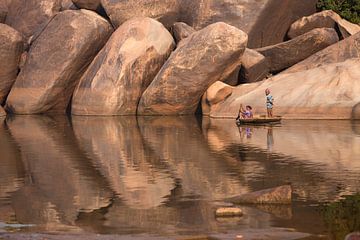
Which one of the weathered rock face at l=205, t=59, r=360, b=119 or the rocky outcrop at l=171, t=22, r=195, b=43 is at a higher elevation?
the rocky outcrop at l=171, t=22, r=195, b=43

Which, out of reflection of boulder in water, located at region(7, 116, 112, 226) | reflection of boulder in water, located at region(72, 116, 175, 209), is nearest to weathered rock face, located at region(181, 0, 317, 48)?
reflection of boulder in water, located at region(72, 116, 175, 209)

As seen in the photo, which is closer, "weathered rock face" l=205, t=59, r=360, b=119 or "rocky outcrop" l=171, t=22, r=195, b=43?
"weathered rock face" l=205, t=59, r=360, b=119

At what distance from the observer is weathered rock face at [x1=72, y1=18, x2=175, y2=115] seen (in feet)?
118

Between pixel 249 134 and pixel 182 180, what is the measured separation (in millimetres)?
10196

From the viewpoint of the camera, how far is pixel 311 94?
3123 cm

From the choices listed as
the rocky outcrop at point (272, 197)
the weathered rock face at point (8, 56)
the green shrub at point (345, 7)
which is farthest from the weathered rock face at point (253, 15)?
the rocky outcrop at point (272, 197)

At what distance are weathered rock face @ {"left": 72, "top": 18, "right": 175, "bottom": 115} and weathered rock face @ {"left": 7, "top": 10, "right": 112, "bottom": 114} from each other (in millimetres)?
1256

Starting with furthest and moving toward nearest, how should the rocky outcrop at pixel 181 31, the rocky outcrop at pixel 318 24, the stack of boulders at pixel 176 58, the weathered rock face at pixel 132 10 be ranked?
the rocky outcrop at pixel 318 24
the weathered rock face at pixel 132 10
the rocky outcrop at pixel 181 31
the stack of boulders at pixel 176 58

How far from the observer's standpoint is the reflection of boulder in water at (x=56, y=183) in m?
12.9

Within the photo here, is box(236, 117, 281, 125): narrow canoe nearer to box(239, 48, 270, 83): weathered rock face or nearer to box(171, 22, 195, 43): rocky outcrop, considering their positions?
box(239, 48, 270, 83): weathered rock face

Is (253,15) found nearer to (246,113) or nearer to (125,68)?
(125,68)

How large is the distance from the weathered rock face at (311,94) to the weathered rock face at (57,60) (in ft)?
24.2

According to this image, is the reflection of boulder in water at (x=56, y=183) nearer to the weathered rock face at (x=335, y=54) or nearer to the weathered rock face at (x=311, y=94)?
the weathered rock face at (x=311, y=94)

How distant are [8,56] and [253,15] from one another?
11.7m
